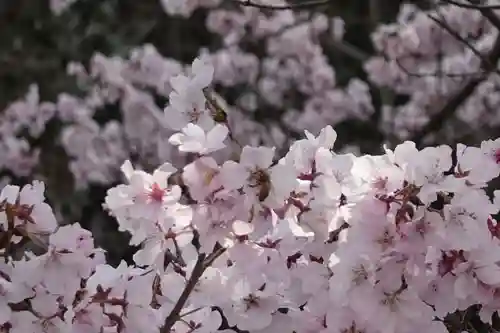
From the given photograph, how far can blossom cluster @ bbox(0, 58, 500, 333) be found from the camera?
2.33ft

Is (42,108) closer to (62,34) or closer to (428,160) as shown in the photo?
(62,34)

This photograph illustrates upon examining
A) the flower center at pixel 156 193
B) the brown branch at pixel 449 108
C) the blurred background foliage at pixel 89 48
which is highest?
the flower center at pixel 156 193

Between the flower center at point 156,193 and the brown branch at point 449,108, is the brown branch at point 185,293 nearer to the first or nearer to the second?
the flower center at point 156,193

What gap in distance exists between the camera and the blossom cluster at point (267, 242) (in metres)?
0.71

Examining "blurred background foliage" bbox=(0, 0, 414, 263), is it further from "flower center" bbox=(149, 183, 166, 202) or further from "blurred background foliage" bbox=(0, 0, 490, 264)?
"flower center" bbox=(149, 183, 166, 202)

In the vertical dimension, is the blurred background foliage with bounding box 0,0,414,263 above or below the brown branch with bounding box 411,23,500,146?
below

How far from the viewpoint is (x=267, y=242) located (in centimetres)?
76

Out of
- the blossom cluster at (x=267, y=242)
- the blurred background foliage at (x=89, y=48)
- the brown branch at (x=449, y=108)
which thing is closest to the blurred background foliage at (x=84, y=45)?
the blurred background foliage at (x=89, y=48)

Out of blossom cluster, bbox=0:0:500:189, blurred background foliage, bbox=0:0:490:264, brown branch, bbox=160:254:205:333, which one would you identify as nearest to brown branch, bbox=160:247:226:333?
brown branch, bbox=160:254:205:333

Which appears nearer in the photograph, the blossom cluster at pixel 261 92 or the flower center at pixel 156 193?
the flower center at pixel 156 193

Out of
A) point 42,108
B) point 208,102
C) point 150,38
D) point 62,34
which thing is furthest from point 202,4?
point 208,102

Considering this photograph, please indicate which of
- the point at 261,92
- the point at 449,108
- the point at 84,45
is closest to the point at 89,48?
the point at 84,45

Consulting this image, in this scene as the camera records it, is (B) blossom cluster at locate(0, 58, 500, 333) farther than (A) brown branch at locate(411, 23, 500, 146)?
No

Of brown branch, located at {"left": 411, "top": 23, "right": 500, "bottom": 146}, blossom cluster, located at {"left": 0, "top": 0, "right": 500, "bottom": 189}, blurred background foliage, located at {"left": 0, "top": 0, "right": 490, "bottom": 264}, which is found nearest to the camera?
brown branch, located at {"left": 411, "top": 23, "right": 500, "bottom": 146}
